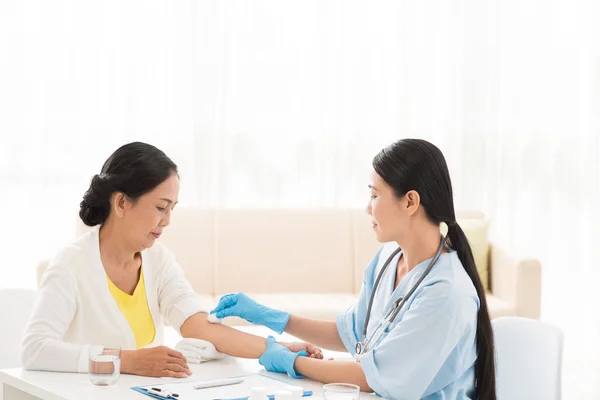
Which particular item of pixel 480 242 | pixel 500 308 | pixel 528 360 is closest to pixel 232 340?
pixel 528 360

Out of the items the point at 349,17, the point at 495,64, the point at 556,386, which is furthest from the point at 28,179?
the point at 556,386

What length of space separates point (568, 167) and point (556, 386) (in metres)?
3.20

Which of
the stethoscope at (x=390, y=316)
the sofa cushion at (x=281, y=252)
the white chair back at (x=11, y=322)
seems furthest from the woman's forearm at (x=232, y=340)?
the sofa cushion at (x=281, y=252)

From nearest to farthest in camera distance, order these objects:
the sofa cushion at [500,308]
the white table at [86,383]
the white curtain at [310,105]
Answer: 1. the white table at [86,383]
2. the sofa cushion at [500,308]
3. the white curtain at [310,105]

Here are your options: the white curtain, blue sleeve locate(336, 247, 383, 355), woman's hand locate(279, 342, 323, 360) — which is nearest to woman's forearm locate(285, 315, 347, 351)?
blue sleeve locate(336, 247, 383, 355)

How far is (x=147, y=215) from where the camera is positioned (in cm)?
224

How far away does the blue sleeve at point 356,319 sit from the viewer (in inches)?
90.3

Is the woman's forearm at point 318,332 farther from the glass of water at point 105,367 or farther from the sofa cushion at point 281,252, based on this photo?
the sofa cushion at point 281,252

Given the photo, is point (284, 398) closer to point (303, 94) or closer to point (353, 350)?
point (353, 350)

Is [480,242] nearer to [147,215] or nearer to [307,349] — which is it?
[307,349]

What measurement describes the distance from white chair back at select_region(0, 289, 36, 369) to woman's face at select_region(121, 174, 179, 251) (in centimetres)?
58

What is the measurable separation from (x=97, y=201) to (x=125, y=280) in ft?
0.71

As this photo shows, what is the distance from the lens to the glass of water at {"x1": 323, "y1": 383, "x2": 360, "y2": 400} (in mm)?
1666

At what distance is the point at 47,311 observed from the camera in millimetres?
2068
